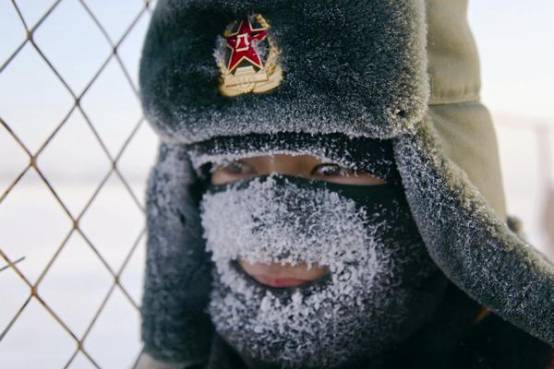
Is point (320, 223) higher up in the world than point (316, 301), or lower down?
higher up

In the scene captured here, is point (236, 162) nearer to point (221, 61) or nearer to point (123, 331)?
point (221, 61)

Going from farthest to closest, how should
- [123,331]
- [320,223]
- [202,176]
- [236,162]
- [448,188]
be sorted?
[123,331] → [202,176] → [236,162] → [320,223] → [448,188]

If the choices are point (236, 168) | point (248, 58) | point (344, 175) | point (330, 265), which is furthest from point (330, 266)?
point (248, 58)

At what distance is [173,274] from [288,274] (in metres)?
0.36

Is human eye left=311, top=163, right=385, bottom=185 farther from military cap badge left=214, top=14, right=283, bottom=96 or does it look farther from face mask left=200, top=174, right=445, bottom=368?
military cap badge left=214, top=14, right=283, bottom=96

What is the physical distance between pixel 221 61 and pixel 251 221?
278 mm

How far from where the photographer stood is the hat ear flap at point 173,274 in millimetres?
1271

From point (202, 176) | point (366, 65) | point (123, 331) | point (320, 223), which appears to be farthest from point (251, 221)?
point (123, 331)

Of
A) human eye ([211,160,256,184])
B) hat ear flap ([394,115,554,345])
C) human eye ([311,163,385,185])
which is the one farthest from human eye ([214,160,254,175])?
hat ear flap ([394,115,554,345])

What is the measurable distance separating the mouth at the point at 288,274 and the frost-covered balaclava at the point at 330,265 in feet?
0.04

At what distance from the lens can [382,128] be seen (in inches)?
35.4

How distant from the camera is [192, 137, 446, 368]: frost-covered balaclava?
1.01m

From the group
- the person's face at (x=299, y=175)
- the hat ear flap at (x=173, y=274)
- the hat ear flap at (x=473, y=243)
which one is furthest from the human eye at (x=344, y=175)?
the hat ear flap at (x=173, y=274)

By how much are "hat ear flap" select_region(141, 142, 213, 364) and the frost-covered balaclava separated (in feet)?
0.81
